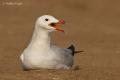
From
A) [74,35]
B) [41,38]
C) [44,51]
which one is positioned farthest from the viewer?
[74,35]

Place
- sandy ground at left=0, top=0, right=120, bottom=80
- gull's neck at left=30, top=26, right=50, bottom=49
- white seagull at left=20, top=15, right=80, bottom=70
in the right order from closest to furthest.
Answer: white seagull at left=20, top=15, right=80, bottom=70
sandy ground at left=0, top=0, right=120, bottom=80
gull's neck at left=30, top=26, right=50, bottom=49

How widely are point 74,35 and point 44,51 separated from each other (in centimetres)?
1116

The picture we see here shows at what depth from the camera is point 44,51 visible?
11766 mm

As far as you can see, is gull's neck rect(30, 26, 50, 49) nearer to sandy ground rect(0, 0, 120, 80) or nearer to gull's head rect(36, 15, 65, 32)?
gull's head rect(36, 15, 65, 32)

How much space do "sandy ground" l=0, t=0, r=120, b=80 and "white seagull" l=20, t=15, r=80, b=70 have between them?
5.9 inches

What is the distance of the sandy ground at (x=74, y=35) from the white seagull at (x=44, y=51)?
15cm

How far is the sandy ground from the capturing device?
11.7m

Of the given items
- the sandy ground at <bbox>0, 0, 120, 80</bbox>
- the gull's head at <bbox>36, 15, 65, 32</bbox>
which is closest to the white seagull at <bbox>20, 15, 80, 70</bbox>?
the gull's head at <bbox>36, 15, 65, 32</bbox>

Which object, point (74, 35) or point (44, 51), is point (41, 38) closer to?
point (44, 51)

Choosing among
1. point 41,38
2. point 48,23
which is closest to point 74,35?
point 41,38

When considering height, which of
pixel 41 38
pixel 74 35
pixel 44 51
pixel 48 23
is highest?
pixel 74 35

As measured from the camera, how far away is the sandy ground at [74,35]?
1173 cm

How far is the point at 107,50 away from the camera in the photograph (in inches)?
757

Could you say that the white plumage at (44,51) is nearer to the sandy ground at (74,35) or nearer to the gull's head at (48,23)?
the gull's head at (48,23)
